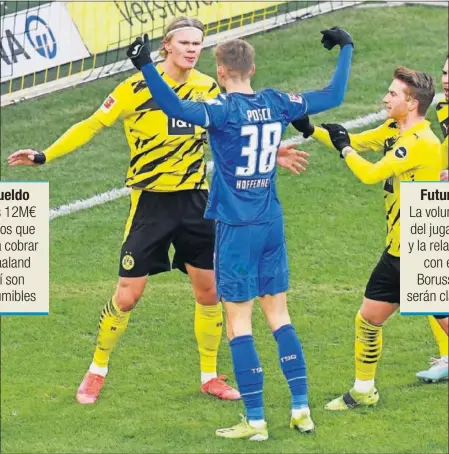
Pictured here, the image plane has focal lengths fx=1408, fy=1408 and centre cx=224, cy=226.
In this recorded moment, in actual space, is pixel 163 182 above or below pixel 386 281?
above

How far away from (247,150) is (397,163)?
0.84 meters

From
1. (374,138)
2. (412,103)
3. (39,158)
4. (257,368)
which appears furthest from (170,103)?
(374,138)

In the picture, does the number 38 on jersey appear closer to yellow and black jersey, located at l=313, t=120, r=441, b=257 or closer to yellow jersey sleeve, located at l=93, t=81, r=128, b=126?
yellow and black jersey, located at l=313, t=120, r=441, b=257

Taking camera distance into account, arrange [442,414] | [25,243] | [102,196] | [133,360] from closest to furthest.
Answer: [25,243], [442,414], [133,360], [102,196]

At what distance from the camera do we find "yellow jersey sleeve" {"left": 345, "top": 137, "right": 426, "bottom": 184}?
7.53 m

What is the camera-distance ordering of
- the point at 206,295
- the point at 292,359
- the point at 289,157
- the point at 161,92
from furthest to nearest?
the point at 206,295
the point at 289,157
the point at 292,359
the point at 161,92

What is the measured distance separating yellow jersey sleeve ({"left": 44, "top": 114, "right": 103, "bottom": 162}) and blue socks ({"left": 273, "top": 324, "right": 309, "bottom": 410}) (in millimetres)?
1574

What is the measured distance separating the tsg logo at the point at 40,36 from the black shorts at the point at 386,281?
22.6ft

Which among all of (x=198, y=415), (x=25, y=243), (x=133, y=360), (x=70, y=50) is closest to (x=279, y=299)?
(x=198, y=415)

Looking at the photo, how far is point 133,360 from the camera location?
9.45 meters

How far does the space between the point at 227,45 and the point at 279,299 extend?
57.8 inches

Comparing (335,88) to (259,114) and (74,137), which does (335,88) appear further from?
(74,137)

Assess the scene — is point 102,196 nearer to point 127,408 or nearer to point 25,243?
point 127,408

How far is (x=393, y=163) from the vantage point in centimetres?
771
